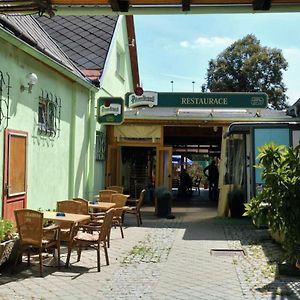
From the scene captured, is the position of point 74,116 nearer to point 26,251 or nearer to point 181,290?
point 26,251

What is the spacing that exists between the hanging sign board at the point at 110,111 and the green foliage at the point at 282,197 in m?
9.05

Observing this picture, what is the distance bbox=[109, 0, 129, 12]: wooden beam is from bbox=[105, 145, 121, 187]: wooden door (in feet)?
40.5

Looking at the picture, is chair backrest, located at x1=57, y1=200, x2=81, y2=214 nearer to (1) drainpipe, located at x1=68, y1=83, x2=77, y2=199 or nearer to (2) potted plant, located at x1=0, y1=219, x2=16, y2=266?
(2) potted plant, located at x1=0, y1=219, x2=16, y2=266

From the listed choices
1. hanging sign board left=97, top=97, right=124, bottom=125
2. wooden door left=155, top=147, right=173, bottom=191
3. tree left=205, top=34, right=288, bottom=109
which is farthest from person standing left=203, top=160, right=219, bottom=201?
tree left=205, top=34, right=288, bottom=109

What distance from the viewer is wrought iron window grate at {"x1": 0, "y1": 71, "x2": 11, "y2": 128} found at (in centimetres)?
903

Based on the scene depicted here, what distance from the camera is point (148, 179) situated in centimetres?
2166

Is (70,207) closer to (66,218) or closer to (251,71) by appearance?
(66,218)

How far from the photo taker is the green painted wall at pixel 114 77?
16.6 m

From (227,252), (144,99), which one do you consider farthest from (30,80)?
(144,99)

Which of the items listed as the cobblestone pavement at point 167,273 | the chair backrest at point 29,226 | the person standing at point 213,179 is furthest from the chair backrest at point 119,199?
the person standing at point 213,179

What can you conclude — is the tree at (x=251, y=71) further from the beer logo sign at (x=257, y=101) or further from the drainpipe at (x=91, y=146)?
the drainpipe at (x=91, y=146)

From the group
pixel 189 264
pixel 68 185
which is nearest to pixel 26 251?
pixel 189 264

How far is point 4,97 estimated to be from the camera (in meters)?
9.15

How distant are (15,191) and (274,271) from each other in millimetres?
4690
